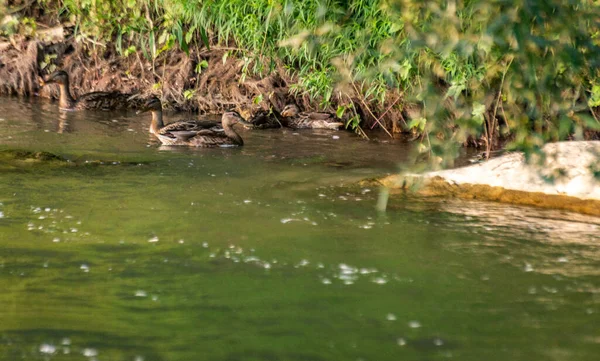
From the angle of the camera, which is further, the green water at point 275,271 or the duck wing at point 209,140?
the duck wing at point 209,140

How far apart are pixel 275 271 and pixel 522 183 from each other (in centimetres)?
352

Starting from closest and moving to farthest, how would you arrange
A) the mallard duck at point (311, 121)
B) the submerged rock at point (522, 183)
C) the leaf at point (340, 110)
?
the submerged rock at point (522, 183) < the leaf at point (340, 110) < the mallard duck at point (311, 121)

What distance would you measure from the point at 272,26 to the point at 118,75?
6.27 m

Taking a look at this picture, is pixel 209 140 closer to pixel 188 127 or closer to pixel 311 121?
pixel 188 127

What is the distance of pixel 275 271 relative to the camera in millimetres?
6062

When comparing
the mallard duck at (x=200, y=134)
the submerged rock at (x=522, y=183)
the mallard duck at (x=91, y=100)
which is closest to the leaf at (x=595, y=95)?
the submerged rock at (x=522, y=183)

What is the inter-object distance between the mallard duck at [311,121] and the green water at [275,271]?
14.0 ft

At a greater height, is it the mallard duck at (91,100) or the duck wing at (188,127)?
the mallard duck at (91,100)

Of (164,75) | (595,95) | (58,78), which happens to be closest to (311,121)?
(164,75)

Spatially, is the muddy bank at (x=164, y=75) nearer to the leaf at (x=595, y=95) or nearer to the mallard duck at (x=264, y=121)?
the mallard duck at (x=264, y=121)

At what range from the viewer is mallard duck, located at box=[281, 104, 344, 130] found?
46.6 feet

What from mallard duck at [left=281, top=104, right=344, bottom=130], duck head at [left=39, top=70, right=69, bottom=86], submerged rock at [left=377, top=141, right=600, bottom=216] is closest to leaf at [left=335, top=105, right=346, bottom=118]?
mallard duck at [left=281, top=104, right=344, bottom=130]

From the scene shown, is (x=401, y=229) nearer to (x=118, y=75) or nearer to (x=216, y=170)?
(x=216, y=170)

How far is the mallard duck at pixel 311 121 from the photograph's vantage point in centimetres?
1420
